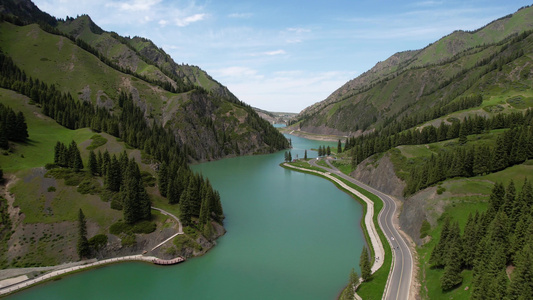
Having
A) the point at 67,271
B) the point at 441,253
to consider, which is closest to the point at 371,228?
the point at 441,253

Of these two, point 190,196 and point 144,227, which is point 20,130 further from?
point 190,196

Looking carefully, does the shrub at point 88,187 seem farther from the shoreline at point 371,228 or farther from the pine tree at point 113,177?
the shoreline at point 371,228

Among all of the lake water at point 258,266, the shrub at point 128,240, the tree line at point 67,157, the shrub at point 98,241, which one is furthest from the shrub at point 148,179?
the shrub at point 98,241

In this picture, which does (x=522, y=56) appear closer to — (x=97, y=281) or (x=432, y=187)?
(x=432, y=187)

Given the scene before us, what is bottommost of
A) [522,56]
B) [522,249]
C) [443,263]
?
[443,263]

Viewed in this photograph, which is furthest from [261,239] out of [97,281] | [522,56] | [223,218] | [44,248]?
[522,56]

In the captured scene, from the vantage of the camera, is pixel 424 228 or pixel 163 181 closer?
pixel 424 228
